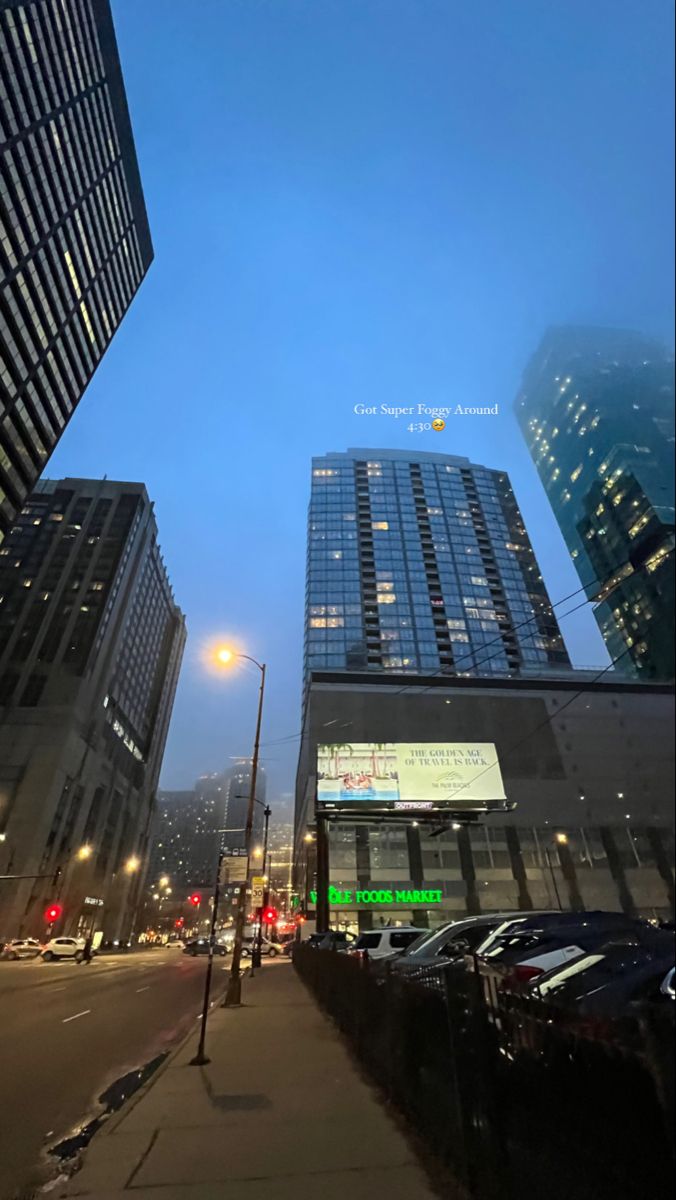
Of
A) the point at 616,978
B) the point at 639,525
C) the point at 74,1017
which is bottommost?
the point at 74,1017

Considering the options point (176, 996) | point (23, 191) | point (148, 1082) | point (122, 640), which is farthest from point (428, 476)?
point (148, 1082)

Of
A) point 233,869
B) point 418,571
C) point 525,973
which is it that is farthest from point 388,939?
point 418,571

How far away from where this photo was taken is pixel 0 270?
55.0m

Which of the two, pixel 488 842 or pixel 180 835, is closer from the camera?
pixel 488 842

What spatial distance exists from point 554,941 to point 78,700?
79.5 m

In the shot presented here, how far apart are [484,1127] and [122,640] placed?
9946cm

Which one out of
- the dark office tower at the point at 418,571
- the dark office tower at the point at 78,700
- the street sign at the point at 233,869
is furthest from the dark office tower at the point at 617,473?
the dark office tower at the point at 418,571

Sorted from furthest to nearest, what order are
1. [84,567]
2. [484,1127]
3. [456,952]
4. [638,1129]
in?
[84,567]
[456,952]
[484,1127]
[638,1129]

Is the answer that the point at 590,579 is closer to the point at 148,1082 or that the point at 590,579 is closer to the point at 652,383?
the point at 652,383

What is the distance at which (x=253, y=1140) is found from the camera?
486 cm

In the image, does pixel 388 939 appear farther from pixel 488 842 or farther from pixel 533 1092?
pixel 488 842

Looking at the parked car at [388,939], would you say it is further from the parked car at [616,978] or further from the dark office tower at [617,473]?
the dark office tower at [617,473]

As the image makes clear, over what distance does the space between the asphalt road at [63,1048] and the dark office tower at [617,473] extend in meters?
6.32

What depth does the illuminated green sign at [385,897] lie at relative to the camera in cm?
4878
